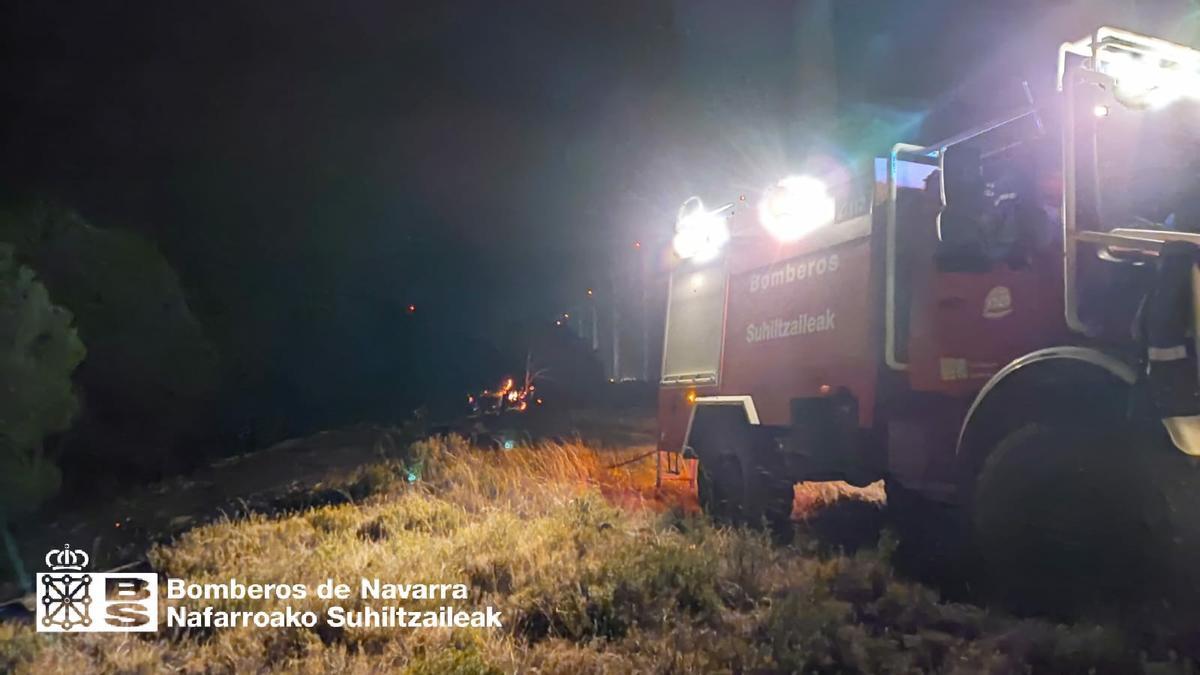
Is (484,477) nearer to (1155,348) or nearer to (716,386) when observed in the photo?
(716,386)

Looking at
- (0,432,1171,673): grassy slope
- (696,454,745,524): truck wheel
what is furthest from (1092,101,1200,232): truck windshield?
(696,454,745,524): truck wheel

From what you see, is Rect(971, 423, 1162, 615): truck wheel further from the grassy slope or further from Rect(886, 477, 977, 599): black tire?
Rect(886, 477, 977, 599): black tire

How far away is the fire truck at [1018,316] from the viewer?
12.8ft

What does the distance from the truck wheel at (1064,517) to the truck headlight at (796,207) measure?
238cm

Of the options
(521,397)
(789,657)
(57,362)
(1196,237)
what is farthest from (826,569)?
(521,397)

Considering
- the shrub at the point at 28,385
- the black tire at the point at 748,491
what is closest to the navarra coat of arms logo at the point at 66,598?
the black tire at the point at 748,491

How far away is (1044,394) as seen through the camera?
14.1ft

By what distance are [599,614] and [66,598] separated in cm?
264

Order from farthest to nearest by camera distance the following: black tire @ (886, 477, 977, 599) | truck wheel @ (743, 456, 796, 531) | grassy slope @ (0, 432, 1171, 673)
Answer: truck wheel @ (743, 456, 796, 531) → black tire @ (886, 477, 977, 599) → grassy slope @ (0, 432, 1171, 673)

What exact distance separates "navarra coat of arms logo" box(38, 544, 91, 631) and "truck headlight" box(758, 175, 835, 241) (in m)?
5.07

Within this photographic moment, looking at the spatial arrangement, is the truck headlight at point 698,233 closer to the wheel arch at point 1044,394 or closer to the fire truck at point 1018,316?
the fire truck at point 1018,316

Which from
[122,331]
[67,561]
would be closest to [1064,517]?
[67,561]

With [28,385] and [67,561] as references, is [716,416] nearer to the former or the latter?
[67,561]

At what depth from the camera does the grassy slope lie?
12.6 feet
